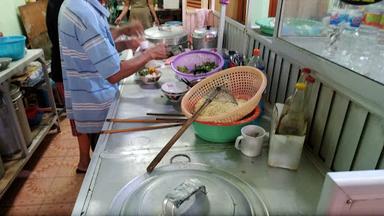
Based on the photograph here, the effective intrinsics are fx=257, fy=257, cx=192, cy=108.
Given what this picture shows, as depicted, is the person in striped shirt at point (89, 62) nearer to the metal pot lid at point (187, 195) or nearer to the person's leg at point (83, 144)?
the person's leg at point (83, 144)

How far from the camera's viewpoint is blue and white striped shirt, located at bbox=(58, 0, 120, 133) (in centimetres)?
114

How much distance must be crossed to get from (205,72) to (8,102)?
150cm

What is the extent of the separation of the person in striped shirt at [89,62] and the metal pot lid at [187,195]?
24.5 inches

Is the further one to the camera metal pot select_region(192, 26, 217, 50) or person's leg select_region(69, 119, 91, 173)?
metal pot select_region(192, 26, 217, 50)

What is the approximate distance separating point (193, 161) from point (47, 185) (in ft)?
5.34

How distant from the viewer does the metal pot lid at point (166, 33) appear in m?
2.18

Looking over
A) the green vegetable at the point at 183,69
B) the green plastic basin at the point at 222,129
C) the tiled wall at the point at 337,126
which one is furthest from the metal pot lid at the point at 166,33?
the green plastic basin at the point at 222,129

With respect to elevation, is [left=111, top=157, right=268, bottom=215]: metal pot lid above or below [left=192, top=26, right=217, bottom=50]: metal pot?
below

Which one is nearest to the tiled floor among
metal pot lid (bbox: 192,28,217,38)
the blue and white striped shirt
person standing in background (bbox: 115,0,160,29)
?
the blue and white striped shirt

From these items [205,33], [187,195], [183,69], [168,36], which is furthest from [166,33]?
[187,195]

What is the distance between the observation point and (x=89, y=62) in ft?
4.29

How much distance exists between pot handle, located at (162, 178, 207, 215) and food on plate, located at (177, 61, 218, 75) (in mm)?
846

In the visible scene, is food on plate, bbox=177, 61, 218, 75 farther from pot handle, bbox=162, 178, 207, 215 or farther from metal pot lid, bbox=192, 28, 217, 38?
pot handle, bbox=162, 178, 207, 215

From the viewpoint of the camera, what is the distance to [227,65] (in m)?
1.48
